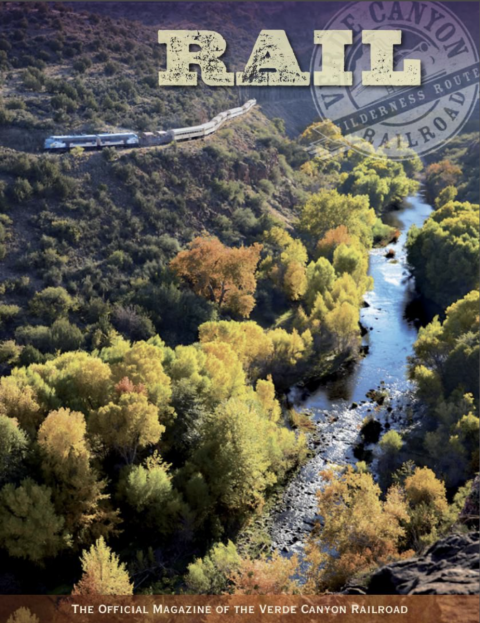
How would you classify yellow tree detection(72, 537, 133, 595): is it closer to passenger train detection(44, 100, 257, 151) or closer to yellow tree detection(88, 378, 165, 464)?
yellow tree detection(88, 378, 165, 464)

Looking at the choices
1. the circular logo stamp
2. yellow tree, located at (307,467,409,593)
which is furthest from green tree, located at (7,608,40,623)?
the circular logo stamp

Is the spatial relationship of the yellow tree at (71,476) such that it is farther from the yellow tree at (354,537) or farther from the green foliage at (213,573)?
the yellow tree at (354,537)

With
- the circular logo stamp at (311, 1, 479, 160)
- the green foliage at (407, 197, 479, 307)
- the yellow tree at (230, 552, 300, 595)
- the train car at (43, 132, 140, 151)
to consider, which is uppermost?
the circular logo stamp at (311, 1, 479, 160)

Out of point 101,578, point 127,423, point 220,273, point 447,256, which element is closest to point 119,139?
point 220,273

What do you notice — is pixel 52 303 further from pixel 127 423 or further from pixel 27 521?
pixel 27 521

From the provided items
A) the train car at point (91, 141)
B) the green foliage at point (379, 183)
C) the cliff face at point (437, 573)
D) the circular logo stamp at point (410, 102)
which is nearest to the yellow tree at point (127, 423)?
the cliff face at point (437, 573)

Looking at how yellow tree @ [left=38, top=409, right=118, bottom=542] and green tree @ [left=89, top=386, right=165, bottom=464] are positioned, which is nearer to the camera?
yellow tree @ [left=38, top=409, right=118, bottom=542]

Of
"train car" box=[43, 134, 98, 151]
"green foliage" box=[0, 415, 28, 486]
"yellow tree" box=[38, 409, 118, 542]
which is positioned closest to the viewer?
"green foliage" box=[0, 415, 28, 486]
